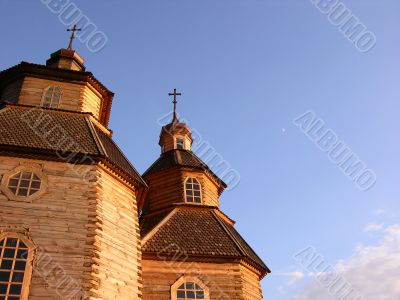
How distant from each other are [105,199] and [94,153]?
174 cm

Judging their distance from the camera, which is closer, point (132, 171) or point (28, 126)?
point (28, 126)

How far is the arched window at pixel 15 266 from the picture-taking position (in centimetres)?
962

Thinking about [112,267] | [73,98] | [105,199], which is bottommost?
[112,267]

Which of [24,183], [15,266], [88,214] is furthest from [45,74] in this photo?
[15,266]

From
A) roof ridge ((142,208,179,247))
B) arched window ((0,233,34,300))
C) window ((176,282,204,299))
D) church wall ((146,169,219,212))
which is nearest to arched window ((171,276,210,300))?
window ((176,282,204,299))

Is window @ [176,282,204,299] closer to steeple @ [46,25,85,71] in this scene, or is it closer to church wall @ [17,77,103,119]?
church wall @ [17,77,103,119]

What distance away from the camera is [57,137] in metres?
13.6

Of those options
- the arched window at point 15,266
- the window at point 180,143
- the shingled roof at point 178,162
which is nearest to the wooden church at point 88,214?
the arched window at point 15,266

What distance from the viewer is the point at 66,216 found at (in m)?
11.2

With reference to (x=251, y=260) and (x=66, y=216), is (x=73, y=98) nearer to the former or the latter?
(x=66, y=216)

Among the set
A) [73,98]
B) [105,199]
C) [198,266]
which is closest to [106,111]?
[73,98]

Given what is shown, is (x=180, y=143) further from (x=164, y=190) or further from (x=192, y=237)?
(x=192, y=237)

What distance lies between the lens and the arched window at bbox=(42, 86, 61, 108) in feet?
52.3

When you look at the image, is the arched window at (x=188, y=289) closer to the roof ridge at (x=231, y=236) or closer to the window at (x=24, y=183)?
the roof ridge at (x=231, y=236)
